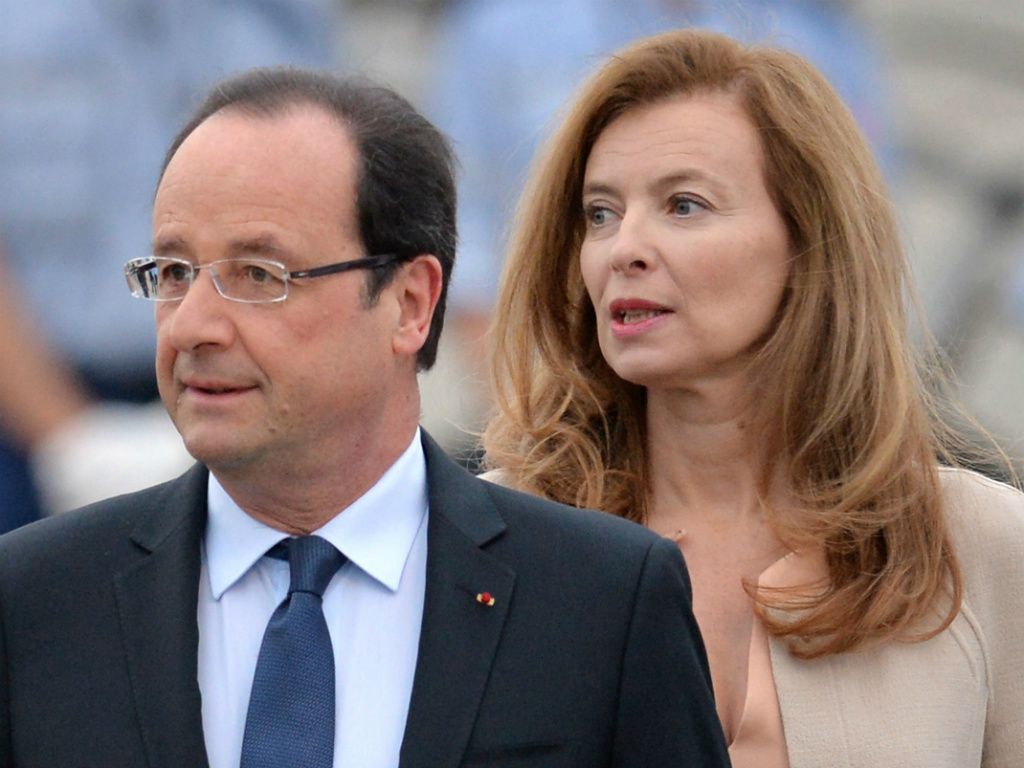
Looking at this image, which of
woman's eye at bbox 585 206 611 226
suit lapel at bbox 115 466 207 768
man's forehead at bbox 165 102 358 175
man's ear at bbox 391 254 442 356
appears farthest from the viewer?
woman's eye at bbox 585 206 611 226

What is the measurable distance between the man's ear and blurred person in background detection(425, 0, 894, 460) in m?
3.90

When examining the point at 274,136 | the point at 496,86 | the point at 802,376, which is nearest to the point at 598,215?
the point at 802,376

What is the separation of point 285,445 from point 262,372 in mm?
102

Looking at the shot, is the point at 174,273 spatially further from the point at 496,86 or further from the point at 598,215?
the point at 496,86

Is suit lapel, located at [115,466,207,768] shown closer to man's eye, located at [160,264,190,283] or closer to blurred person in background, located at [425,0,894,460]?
man's eye, located at [160,264,190,283]

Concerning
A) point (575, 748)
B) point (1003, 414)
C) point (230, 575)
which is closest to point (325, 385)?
point (230, 575)

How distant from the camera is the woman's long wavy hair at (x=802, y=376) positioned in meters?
3.35

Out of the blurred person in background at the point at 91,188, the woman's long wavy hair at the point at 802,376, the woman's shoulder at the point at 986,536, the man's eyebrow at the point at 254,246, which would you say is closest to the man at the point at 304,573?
the man's eyebrow at the point at 254,246

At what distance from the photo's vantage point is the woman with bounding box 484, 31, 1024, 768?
328 cm

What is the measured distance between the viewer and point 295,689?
8.14 feet

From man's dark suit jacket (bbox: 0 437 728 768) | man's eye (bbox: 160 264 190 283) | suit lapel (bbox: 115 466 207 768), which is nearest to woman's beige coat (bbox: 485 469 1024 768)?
man's dark suit jacket (bbox: 0 437 728 768)

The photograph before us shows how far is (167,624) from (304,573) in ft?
0.63

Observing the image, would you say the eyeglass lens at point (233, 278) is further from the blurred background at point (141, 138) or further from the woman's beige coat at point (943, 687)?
the blurred background at point (141, 138)

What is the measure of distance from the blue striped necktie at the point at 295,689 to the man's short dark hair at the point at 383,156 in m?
0.44
